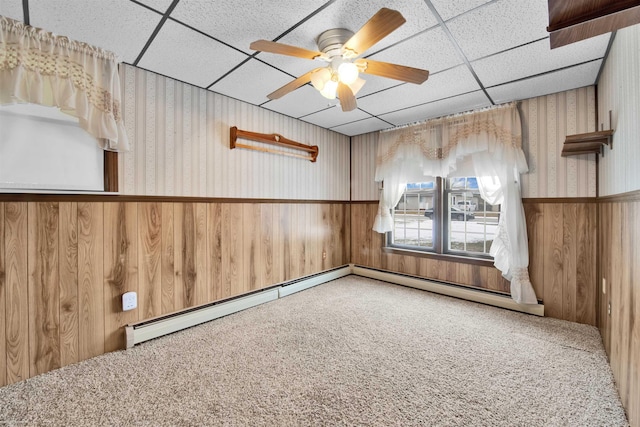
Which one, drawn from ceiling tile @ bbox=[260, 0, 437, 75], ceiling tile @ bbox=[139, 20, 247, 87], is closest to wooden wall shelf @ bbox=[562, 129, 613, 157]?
ceiling tile @ bbox=[260, 0, 437, 75]

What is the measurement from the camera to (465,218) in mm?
3596

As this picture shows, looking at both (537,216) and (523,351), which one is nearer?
(523,351)

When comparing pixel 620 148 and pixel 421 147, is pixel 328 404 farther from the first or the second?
pixel 421 147

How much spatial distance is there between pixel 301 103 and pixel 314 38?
1.25m

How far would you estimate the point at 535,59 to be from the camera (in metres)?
2.20

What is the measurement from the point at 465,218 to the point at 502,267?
0.78 m

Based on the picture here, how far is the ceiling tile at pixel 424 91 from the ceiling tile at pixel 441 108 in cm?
14

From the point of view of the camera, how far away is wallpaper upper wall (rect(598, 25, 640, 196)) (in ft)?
4.84

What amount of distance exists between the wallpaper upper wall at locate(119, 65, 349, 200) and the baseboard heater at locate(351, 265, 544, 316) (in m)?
1.64

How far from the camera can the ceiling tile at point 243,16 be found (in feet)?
5.33

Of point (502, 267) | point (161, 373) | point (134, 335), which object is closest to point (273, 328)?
point (161, 373)

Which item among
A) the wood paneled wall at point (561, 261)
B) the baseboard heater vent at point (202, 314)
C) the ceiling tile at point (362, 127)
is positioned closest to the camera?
the baseboard heater vent at point (202, 314)

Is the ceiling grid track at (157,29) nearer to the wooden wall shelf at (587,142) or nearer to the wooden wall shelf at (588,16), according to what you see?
the wooden wall shelf at (588,16)

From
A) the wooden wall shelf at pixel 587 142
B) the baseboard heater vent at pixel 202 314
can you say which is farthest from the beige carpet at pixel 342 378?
the wooden wall shelf at pixel 587 142
